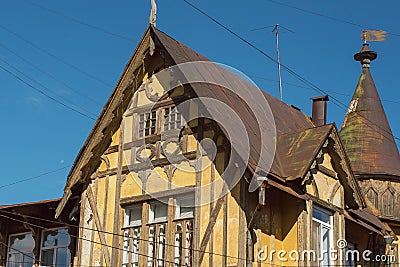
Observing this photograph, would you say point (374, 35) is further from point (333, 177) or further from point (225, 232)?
point (225, 232)

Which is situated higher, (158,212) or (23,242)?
(158,212)

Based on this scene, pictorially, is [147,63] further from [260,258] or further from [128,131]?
[260,258]

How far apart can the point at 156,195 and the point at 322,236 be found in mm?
4148

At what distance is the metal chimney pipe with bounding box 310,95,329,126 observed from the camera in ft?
87.8

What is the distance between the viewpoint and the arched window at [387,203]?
2459cm

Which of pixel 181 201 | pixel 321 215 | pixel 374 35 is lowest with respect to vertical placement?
pixel 321 215

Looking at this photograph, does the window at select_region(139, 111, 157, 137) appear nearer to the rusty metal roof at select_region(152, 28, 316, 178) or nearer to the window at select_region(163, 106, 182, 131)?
the window at select_region(163, 106, 182, 131)

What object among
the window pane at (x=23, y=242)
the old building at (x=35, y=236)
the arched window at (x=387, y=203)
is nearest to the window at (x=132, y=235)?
the old building at (x=35, y=236)

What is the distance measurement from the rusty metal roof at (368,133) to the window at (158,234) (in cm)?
780

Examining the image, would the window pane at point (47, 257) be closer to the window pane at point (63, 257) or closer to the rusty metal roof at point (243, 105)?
the window pane at point (63, 257)

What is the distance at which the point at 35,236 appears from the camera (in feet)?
78.8

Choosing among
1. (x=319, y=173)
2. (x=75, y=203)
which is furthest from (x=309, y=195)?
(x=75, y=203)

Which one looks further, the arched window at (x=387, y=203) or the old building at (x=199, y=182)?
the arched window at (x=387, y=203)

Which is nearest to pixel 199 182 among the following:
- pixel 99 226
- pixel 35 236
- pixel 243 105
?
pixel 243 105
